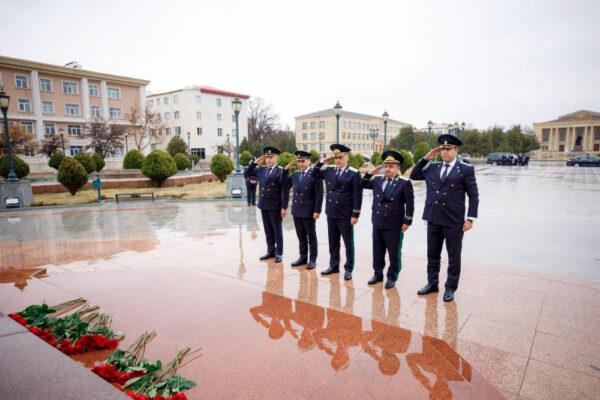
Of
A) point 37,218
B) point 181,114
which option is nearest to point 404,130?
point 181,114

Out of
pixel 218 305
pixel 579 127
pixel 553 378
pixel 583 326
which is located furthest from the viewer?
pixel 579 127

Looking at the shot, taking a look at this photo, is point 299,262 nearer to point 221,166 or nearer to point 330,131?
point 221,166

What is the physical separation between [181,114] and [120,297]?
61.7m

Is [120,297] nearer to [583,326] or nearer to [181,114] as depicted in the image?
[583,326]

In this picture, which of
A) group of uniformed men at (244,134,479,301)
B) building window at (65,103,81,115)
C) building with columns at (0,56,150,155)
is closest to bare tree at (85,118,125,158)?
building with columns at (0,56,150,155)

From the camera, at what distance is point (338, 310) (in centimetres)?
449

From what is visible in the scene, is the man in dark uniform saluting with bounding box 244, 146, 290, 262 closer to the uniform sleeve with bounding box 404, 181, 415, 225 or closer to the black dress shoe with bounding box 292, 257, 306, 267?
the black dress shoe with bounding box 292, 257, 306, 267

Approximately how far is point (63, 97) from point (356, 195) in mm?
50716

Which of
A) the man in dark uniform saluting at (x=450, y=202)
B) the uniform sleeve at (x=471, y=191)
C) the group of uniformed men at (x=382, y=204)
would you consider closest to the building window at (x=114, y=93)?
the group of uniformed men at (x=382, y=204)

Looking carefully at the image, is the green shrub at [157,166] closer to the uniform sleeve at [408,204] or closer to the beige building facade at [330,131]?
the uniform sleeve at [408,204]

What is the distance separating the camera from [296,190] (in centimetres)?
622

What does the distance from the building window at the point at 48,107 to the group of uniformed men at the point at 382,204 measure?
157 ft

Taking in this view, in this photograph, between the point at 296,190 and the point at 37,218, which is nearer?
the point at 296,190

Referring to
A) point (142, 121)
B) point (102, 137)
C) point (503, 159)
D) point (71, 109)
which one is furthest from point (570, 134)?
point (71, 109)
